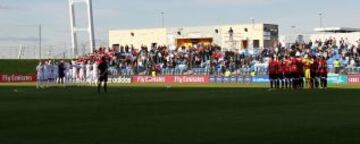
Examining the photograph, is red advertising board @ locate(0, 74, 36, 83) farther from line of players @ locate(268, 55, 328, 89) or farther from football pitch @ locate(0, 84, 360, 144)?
football pitch @ locate(0, 84, 360, 144)

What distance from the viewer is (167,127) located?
599 inches

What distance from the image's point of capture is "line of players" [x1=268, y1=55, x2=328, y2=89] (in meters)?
37.7

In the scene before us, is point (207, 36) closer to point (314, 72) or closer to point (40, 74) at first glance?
point (40, 74)

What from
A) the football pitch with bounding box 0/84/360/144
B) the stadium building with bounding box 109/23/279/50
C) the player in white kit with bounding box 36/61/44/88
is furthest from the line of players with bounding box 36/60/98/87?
the football pitch with bounding box 0/84/360/144

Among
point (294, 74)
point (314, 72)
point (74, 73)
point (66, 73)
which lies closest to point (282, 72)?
point (294, 74)

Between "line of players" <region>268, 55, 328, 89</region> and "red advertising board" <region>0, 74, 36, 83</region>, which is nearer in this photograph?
"line of players" <region>268, 55, 328, 89</region>

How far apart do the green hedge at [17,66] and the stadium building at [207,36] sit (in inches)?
480

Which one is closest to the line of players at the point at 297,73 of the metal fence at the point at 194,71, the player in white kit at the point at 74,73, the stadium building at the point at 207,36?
the metal fence at the point at 194,71

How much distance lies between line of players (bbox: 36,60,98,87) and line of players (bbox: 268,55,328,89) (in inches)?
619

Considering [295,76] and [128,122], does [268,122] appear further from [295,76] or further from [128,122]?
[295,76]

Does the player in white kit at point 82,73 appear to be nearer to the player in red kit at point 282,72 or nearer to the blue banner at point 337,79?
the blue banner at point 337,79

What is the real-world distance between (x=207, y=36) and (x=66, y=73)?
2916cm

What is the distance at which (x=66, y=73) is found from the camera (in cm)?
5256

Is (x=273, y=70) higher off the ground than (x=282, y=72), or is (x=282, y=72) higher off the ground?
(x=273, y=70)
